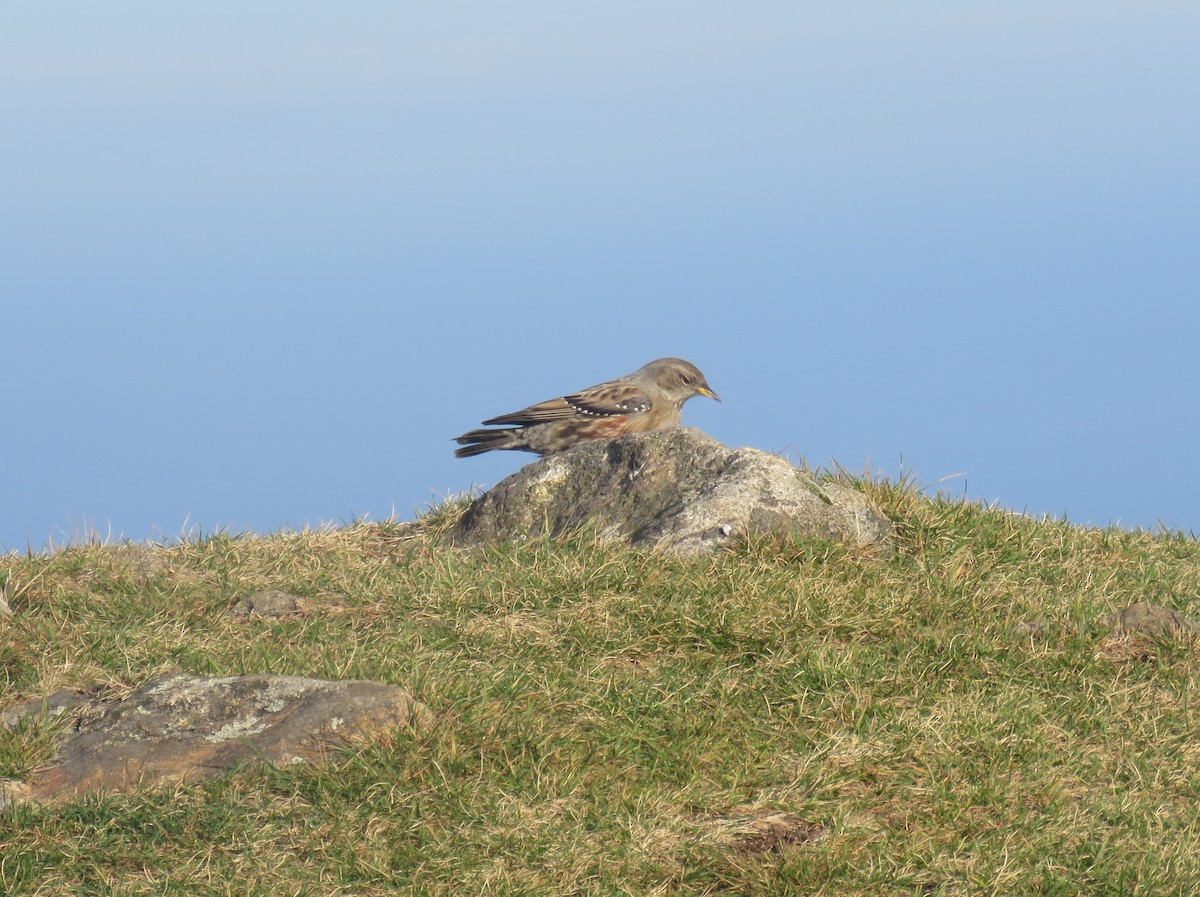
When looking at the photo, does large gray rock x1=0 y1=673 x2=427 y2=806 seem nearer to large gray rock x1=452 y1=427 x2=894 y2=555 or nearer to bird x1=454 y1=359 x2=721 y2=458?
large gray rock x1=452 y1=427 x2=894 y2=555

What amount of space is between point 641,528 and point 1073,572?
10.1 ft

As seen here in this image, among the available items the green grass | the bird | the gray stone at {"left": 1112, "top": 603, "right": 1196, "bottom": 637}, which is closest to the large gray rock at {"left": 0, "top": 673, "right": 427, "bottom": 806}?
the green grass

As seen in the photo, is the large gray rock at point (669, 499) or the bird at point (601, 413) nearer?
the large gray rock at point (669, 499)

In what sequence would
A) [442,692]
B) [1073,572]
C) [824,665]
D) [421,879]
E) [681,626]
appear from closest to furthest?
[421,879] < [442,692] < [824,665] < [681,626] < [1073,572]

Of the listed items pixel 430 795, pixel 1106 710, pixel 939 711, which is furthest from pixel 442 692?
pixel 1106 710

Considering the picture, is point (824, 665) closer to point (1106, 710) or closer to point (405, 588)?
point (1106, 710)

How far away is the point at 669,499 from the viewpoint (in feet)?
33.1

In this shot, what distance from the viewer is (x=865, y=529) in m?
9.70

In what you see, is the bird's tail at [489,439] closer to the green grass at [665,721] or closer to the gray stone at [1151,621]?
the green grass at [665,721]

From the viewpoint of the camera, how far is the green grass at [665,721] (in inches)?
236

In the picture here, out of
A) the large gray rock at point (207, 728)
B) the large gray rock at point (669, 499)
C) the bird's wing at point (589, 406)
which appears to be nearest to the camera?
the large gray rock at point (207, 728)

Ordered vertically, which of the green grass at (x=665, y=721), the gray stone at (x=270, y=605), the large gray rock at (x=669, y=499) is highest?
the large gray rock at (x=669, y=499)

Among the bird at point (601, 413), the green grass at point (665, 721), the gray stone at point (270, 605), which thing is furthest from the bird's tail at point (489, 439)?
the gray stone at point (270, 605)

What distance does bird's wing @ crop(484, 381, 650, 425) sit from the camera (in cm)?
1270
